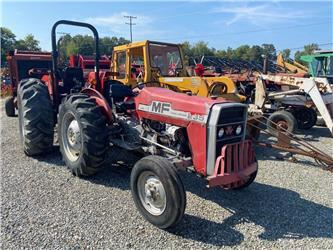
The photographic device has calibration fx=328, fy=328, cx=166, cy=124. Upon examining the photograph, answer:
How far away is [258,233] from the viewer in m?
3.29

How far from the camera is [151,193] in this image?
3.42 meters

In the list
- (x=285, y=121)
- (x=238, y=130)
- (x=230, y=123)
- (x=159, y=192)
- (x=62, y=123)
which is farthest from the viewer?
(x=285, y=121)

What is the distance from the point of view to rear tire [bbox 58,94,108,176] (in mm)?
4246

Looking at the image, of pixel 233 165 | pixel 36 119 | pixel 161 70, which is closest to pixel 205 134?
pixel 233 165

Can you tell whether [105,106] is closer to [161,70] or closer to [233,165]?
[233,165]

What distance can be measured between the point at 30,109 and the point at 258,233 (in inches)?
149

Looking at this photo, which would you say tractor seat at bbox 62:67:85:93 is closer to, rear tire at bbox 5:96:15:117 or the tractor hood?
the tractor hood

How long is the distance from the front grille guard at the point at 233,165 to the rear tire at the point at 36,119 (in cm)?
304

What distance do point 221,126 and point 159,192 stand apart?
946 mm

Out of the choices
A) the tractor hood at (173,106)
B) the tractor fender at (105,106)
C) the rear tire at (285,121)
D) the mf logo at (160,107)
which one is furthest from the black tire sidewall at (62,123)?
the rear tire at (285,121)

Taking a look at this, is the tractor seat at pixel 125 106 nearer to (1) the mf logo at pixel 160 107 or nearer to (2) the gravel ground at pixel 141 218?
(1) the mf logo at pixel 160 107

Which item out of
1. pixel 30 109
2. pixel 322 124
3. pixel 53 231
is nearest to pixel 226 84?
pixel 322 124

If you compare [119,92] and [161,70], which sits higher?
[161,70]

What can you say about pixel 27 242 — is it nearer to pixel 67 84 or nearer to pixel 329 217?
pixel 329 217
